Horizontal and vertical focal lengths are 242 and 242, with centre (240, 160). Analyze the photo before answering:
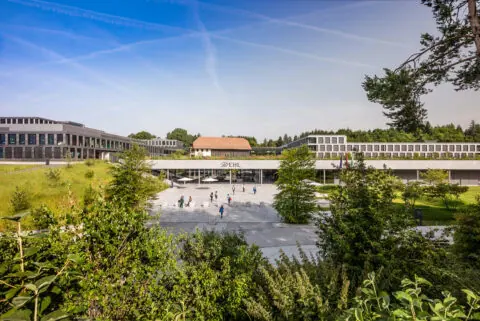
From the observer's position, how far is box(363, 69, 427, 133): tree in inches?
295

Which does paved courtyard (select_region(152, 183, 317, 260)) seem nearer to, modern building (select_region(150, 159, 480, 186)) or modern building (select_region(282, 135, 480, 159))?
modern building (select_region(150, 159, 480, 186))

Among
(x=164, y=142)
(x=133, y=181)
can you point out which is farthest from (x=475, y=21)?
(x=164, y=142)

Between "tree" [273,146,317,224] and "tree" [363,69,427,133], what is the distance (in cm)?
1101

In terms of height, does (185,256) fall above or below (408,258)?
above

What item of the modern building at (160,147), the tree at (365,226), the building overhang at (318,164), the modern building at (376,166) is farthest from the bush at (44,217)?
the modern building at (160,147)

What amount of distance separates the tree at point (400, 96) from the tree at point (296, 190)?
433 inches

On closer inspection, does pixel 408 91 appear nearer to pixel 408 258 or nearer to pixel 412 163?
pixel 408 258

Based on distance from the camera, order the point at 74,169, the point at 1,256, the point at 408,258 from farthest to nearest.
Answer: the point at 74,169 < the point at 408,258 < the point at 1,256

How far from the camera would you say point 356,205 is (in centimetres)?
686

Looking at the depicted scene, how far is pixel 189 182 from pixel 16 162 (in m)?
A: 25.3

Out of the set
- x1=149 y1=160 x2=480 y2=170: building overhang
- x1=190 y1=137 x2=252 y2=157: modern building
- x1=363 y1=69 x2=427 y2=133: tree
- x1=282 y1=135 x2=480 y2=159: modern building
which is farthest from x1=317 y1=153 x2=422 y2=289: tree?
x1=190 y1=137 x2=252 y2=157: modern building

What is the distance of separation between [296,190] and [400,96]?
12.7 m

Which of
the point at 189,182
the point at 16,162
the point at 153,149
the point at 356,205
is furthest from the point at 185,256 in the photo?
the point at 153,149

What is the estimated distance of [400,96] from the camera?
25.1 ft
